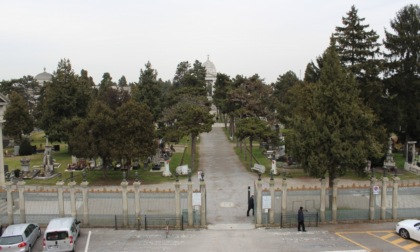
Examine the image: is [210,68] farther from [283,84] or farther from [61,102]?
[61,102]

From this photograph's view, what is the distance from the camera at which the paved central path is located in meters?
26.6

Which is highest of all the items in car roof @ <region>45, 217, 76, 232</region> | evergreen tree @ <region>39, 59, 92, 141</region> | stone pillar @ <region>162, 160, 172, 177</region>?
evergreen tree @ <region>39, 59, 92, 141</region>

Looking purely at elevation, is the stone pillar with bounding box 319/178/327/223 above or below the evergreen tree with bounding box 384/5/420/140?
below

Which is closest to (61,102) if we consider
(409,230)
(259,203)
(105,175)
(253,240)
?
(105,175)

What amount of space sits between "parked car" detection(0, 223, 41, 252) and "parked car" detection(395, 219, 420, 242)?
2013 cm

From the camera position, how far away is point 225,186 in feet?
120

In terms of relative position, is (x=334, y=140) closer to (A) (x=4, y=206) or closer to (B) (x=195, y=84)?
(A) (x=4, y=206)

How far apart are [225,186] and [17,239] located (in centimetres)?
1924

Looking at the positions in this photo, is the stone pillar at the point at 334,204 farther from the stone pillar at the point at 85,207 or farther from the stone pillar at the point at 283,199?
the stone pillar at the point at 85,207

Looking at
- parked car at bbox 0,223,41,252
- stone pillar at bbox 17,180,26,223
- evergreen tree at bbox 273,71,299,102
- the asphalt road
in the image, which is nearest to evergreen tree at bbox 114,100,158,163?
stone pillar at bbox 17,180,26,223

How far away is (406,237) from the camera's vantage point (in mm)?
22812

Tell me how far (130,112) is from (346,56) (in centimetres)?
2198

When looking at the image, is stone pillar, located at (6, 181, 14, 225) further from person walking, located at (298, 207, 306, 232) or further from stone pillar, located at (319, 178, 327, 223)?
stone pillar, located at (319, 178, 327, 223)

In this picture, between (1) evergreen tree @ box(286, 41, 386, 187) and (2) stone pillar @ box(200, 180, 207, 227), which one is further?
(1) evergreen tree @ box(286, 41, 386, 187)
